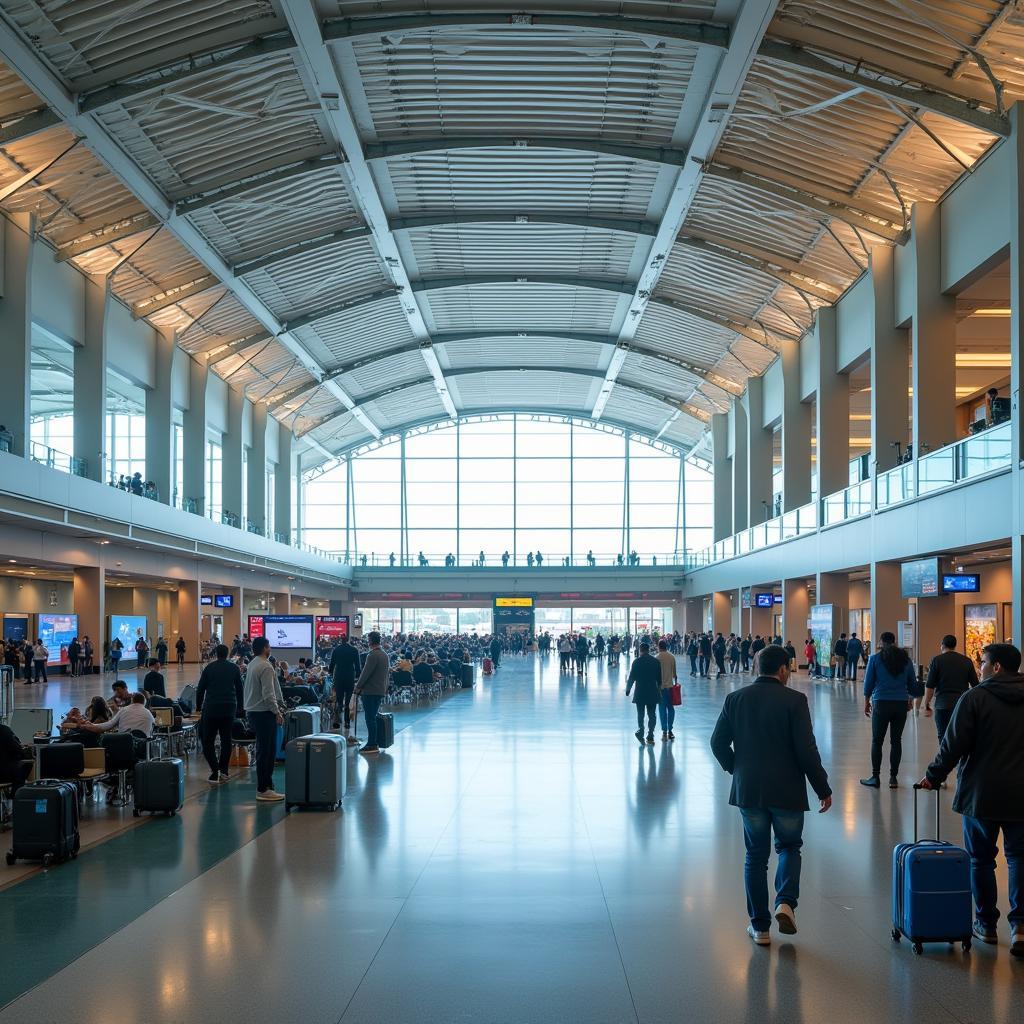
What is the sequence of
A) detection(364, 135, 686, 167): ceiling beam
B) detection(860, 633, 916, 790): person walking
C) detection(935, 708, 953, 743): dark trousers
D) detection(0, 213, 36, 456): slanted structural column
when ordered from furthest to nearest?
1. detection(364, 135, 686, 167): ceiling beam
2. detection(0, 213, 36, 456): slanted structural column
3. detection(860, 633, 916, 790): person walking
4. detection(935, 708, 953, 743): dark trousers

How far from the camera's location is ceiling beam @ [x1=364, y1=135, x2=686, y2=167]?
84.2 ft

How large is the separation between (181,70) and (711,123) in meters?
10.6

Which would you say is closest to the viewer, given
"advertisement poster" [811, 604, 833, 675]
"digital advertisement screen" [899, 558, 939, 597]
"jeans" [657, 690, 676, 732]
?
"jeans" [657, 690, 676, 732]

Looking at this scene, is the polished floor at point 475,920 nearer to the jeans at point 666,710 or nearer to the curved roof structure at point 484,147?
the jeans at point 666,710

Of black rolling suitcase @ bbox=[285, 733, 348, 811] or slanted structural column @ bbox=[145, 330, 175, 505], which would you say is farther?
slanted structural column @ bbox=[145, 330, 175, 505]

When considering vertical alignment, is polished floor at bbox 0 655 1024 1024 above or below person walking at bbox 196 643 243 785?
below

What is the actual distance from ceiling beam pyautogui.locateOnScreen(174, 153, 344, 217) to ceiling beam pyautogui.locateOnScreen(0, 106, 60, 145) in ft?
19.2

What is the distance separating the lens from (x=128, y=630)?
4175 centimetres

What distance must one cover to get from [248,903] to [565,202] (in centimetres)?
2713

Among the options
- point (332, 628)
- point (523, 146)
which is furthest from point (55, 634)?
point (523, 146)

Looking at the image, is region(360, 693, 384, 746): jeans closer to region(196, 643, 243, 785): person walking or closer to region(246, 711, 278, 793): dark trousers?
region(196, 643, 243, 785): person walking

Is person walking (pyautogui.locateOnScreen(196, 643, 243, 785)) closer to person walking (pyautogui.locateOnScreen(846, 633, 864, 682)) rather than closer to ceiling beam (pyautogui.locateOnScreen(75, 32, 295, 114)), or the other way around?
ceiling beam (pyautogui.locateOnScreen(75, 32, 295, 114))

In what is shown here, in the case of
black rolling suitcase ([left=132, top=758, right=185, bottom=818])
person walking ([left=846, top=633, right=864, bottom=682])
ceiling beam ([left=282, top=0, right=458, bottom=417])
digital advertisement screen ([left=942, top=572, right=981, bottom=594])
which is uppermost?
ceiling beam ([left=282, top=0, right=458, bottom=417])

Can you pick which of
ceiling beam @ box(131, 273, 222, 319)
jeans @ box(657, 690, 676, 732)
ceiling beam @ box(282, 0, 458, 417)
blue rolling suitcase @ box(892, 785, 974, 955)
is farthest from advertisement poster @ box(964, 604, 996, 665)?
ceiling beam @ box(131, 273, 222, 319)
